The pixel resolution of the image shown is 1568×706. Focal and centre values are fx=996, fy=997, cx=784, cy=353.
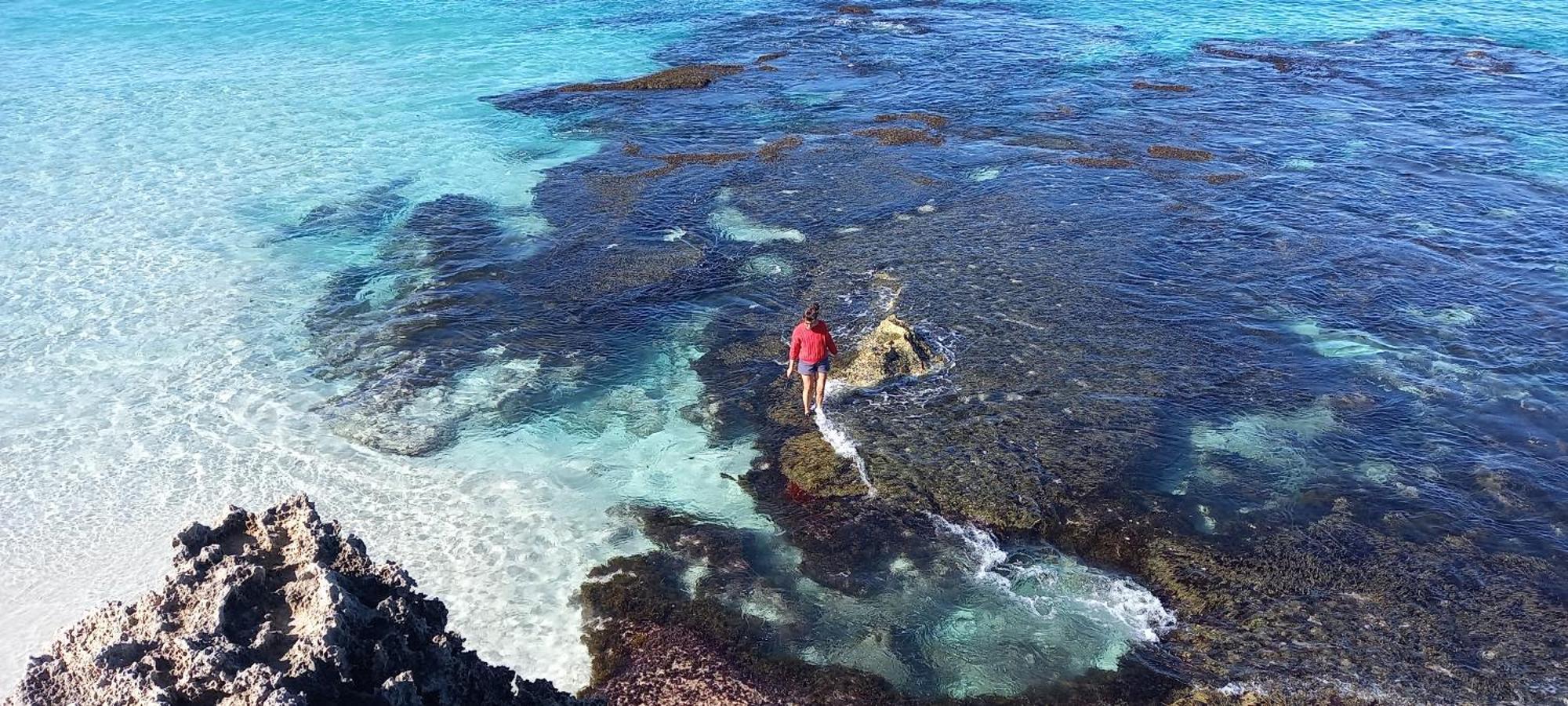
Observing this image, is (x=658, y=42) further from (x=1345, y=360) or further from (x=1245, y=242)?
(x=1345, y=360)

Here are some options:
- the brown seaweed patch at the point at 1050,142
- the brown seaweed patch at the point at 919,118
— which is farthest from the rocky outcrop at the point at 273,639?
the brown seaweed patch at the point at 919,118

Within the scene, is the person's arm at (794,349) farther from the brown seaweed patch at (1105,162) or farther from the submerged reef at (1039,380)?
the brown seaweed patch at (1105,162)

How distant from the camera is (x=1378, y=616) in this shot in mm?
11328

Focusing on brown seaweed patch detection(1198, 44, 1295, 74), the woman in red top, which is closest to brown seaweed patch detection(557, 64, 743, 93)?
brown seaweed patch detection(1198, 44, 1295, 74)

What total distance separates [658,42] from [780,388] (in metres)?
25.9

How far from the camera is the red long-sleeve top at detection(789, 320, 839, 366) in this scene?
1434 centimetres

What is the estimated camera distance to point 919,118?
93.5ft

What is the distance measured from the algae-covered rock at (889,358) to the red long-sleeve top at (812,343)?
152 centimetres

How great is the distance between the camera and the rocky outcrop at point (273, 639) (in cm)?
662

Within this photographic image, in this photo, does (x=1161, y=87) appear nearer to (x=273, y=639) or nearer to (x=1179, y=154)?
(x=1179, y=154)

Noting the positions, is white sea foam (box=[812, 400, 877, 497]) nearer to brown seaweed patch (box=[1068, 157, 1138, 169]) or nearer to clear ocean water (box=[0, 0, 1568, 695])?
clear ocean water (box=[0, 0, 1568, 695])

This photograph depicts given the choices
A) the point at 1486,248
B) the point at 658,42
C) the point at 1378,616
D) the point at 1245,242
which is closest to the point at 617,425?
the point at 1378,616

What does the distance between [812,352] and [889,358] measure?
210 cm

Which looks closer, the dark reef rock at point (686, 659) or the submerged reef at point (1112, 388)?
the dark reef rock at point (686, 659)
